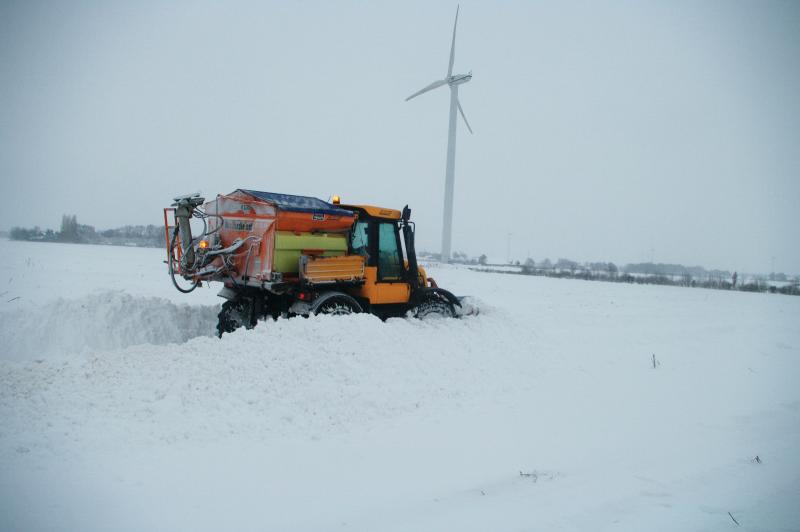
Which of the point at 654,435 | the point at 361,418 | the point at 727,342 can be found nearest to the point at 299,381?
the point at 361,418

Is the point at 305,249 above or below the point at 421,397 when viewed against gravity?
above

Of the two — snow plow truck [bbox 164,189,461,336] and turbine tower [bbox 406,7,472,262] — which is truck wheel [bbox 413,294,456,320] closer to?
snow plow truck [bbox 164,189,461,336]

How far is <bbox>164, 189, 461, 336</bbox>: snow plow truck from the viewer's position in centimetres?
755

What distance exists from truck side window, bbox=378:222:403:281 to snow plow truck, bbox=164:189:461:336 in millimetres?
19

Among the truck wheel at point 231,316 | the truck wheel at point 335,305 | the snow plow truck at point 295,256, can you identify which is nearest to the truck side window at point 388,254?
the snow plow truck at point 295,256

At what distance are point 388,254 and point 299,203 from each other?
1.94m

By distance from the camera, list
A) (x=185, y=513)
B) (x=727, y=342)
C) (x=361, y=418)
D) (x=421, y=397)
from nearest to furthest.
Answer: (x=185, y=513) < (x=361, y=418) < (x=421, y=397) < (x=727, y=342)

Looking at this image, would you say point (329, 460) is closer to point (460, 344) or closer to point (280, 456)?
point (280, 456)

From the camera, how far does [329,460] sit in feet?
14.8

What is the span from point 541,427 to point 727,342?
354 inches

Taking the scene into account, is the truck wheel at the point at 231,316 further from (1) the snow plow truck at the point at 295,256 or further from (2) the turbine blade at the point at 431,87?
(2) the turbine blade at the point at 431,87

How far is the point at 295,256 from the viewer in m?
7.74

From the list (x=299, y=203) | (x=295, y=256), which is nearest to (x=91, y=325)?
(x=295, y=256)

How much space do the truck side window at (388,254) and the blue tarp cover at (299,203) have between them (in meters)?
0.79
